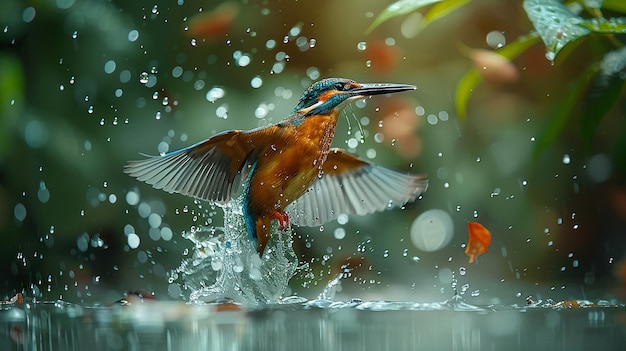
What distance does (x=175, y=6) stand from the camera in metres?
1.67

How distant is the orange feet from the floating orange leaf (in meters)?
0.68

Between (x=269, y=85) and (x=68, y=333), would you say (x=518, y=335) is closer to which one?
(x=68, y=333)

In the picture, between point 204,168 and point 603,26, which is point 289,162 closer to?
point 204,168

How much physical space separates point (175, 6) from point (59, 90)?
334mm

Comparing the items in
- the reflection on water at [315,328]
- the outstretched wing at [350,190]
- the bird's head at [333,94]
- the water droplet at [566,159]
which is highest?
the bird's head at [333,94]

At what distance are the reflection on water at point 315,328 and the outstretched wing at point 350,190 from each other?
0.15m

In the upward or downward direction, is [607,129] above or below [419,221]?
above

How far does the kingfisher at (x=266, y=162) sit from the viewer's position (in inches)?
40.3

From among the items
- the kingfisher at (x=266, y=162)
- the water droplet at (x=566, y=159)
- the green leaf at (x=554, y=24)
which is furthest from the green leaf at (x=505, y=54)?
the water droplet at (x=566, y=159)

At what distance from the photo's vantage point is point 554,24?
100 centimetres

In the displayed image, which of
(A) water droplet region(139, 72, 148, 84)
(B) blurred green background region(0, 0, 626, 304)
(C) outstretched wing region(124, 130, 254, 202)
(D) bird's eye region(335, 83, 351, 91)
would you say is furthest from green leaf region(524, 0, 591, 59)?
(A) water droplet region(139, 72, 148, 84)

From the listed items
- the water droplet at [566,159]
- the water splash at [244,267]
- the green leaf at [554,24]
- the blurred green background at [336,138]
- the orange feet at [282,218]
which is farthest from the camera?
the water droplet at [566,159]

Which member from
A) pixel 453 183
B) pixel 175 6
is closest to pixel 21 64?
pixel 175 6

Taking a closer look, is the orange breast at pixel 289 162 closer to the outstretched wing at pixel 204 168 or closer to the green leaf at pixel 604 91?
the outstretched wing at pixel 204 168
